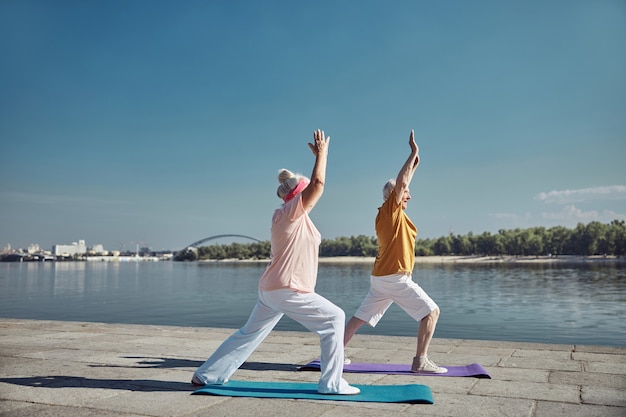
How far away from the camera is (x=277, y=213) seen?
580 centimetres

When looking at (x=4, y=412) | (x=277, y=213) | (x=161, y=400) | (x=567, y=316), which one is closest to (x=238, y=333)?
(x=161, y=400)

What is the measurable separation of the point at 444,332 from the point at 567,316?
803 cm

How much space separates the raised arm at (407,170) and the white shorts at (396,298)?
98 centimetres

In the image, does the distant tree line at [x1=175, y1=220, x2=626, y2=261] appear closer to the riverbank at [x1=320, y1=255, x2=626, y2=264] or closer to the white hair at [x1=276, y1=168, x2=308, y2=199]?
the riverbank at [x1=320, y1=255, x2=626, y2=264]

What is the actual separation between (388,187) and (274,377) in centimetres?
273

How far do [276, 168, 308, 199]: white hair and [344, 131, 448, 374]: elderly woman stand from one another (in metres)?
1.51

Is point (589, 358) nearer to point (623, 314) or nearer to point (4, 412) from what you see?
Answer: point (4, 412)

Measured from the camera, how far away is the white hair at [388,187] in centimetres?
730

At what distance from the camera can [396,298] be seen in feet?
23.2

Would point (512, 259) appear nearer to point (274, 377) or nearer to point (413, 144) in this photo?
point (413, 144)

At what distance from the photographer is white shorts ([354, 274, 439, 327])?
693 centimetres

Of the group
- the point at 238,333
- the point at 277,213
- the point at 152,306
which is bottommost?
the point at 152,306

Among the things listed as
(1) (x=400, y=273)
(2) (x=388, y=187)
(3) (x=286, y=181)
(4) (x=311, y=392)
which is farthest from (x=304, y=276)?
(2) (x=388, y=187)

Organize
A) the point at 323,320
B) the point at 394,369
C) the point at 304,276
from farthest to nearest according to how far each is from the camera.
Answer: the point at 394,369, the point at 304,276, the point at 323,320
